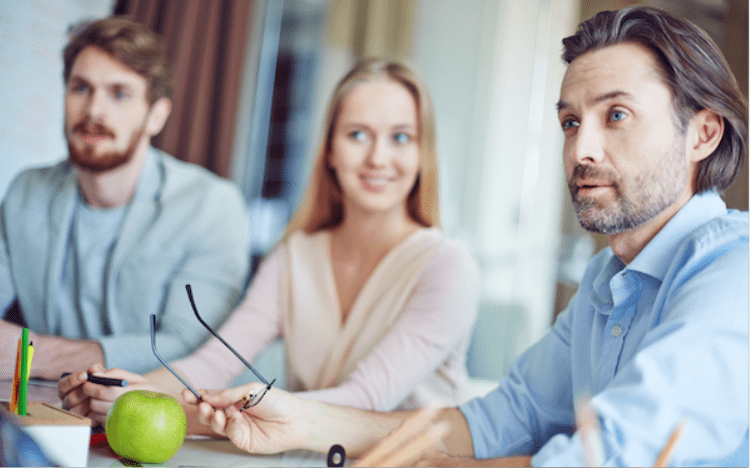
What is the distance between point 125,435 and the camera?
2.13ft

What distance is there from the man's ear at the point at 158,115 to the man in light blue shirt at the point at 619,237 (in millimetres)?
1019

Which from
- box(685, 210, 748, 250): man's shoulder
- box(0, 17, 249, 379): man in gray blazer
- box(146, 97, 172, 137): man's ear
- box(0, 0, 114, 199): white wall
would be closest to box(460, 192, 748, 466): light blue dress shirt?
box(685, 210, 748, 250): man's shoulder

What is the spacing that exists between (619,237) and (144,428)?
635mm

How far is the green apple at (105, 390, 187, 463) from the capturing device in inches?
25.4

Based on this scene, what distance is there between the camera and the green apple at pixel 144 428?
2.11 ft

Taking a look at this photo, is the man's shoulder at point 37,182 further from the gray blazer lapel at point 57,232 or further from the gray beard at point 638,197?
the gray beard at point 638,197

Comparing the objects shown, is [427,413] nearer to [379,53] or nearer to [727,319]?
[727,319]

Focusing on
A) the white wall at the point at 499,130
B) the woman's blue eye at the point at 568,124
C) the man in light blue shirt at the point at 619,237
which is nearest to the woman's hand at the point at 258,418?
the man in light blue shirt at the point at 619,237

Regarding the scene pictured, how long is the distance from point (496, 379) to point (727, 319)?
4.43ft

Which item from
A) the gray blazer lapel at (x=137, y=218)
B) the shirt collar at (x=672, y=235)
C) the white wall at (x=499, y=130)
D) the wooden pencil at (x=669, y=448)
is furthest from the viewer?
the white wall at (x=499, y=130)

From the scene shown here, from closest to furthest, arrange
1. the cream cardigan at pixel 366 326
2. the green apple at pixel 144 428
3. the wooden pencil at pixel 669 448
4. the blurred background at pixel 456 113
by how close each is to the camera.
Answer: the wooden pencil at pixel 669 448 < the green apple at pixel 144 428 < the cream cardigan at pixel 366 326 < the blurred background at pixel 456 113

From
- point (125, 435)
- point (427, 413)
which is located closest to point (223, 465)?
point (125, 435)

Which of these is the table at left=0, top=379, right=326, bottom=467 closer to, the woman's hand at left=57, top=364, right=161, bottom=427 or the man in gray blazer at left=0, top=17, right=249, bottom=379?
the woman's hand at left=57, top=364, right=161, bottom=427

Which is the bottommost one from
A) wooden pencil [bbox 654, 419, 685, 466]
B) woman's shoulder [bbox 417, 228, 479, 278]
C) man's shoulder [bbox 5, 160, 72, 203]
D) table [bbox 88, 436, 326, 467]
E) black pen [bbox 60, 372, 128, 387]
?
table [bbox 88, 436, 326, 467]
